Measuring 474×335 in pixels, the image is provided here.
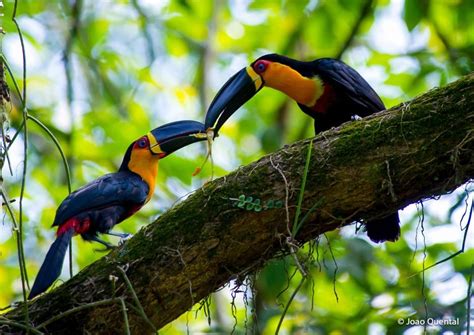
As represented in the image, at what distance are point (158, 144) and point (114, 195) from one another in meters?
0.52

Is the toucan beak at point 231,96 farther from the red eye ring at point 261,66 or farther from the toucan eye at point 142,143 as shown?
the toucan eye at point 142,143

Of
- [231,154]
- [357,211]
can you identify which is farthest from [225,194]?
[231,154]

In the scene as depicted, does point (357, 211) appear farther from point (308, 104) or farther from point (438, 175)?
point (308, 104)

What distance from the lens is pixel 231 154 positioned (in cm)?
823

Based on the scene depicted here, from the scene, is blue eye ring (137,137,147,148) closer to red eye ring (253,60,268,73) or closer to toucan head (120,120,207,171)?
toucan head (120,120,207,171)

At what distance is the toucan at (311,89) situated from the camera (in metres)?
4.47

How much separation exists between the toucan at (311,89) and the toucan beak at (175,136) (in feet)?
0.24

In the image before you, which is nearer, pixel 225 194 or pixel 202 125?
pixel 225 194

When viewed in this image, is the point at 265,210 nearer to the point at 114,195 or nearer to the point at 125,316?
the point at 125,316

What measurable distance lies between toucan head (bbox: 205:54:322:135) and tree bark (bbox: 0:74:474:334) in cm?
135

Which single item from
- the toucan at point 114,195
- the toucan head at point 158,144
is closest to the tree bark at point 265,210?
the toucan at point 114,195

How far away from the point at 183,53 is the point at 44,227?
3.27 meters

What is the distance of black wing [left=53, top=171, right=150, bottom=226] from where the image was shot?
165 inches

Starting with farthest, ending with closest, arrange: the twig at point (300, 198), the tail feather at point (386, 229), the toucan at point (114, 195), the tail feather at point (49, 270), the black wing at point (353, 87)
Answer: the black wing at point (353, 87) < the toucan at point (114, 195) < the tail feather at point (386, 229) < the tail feather at point (49, 270) < the twig at point (300, 198)
